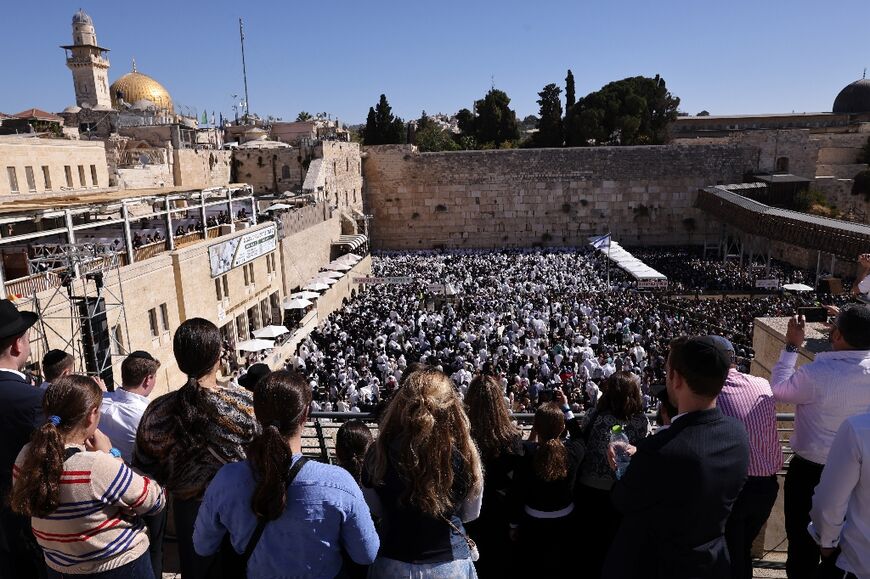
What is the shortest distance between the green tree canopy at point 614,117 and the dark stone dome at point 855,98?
18706 millimetres

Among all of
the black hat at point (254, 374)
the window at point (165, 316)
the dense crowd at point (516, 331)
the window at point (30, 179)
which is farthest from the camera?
the window at point (30, 179)

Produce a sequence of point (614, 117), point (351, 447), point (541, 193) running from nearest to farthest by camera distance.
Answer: point (351, 447)
point (541, 193)
point (614, 117)

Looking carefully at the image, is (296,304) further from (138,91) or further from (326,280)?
(138,91)

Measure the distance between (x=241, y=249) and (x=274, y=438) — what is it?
14.0 m

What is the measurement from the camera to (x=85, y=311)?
29.1ft

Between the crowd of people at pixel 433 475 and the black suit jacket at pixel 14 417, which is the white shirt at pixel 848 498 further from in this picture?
the black suit jacket at pixel 14 417

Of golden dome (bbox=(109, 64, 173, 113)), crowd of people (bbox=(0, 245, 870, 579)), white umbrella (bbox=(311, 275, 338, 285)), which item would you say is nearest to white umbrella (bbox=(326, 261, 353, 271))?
white umbrella (bbox=(311, 275, 338, 285))

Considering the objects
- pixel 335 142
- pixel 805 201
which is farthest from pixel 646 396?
pixel 805 201

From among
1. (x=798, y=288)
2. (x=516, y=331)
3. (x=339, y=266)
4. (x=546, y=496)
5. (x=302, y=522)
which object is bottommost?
(x=798, y=288)

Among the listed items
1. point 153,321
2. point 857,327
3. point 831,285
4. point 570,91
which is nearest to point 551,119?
point 570,91

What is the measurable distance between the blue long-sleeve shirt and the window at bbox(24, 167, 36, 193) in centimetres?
1683

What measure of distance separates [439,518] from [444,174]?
30026 mm

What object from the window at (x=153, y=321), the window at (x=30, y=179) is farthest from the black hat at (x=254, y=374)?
the window at (x=30, y=179)

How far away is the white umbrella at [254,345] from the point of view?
44.8ft
